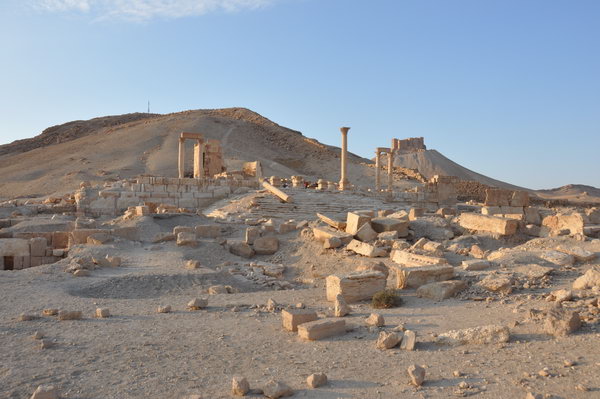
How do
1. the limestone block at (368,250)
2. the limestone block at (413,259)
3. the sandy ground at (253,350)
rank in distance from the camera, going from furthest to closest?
the limestone block at (368,250), the limestone block at (413,259), the sandy ground at (253,350)

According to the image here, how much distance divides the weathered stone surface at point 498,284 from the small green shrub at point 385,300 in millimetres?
1298

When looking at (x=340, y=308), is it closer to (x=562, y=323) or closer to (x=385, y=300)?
(x=385, y=300)

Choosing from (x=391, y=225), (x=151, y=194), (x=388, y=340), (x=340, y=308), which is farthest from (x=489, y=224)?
(x=151, y=194)

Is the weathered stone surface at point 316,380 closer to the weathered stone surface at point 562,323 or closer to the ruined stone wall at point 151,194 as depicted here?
the weathered stone surface at point 562,323

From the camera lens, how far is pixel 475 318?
239 inches

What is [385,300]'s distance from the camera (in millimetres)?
6977

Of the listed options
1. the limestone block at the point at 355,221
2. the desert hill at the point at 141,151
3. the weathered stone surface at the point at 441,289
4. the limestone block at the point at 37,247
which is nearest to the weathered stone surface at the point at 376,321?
the weathered stone surface at the point at 441,289

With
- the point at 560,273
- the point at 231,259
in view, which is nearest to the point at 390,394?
the point at 560,273

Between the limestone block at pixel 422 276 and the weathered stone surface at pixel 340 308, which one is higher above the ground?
the limestone block at pixel 422 276

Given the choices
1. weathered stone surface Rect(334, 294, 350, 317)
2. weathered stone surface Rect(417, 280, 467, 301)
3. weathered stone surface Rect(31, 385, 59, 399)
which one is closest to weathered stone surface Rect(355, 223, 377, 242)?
weathered stone surface Rect(417, 280, 467, 301)

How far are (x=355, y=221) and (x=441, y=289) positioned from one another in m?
4.57

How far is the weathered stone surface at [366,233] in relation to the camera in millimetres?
11406

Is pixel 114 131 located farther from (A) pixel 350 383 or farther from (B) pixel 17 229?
(A) pixel 350 383

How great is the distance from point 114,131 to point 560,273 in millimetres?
55275
